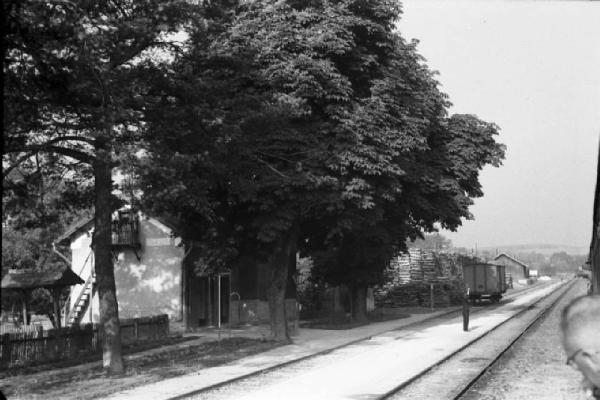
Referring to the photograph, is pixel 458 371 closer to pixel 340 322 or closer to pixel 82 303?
pixel 340 322

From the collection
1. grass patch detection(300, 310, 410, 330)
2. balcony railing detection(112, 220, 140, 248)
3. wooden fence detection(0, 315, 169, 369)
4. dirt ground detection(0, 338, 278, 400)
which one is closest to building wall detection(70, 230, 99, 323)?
balcony railing detection(112, 220, 140, 248)

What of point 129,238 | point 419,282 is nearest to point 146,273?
point 129,238

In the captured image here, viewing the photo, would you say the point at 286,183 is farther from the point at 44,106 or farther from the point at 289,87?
the point at 44,106

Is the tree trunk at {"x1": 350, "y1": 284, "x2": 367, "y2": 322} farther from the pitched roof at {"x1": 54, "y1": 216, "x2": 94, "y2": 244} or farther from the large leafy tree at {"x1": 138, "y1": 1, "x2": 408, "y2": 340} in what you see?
the pitched roof at {"x1": 54, "y1": 216, "x2": 94, "y2": 244}

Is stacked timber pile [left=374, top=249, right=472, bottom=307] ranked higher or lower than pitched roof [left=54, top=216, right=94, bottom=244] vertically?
lower

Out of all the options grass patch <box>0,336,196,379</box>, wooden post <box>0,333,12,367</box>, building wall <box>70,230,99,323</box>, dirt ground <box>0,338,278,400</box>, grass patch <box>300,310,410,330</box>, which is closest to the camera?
dirt ground <box>0,338,278,400</box>

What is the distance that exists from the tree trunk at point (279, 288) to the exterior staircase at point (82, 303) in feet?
30.2

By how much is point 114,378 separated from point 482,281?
40.1 meters

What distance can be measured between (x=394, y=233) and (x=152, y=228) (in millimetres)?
11492

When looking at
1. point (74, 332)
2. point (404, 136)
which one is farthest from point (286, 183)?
point (74, 332)

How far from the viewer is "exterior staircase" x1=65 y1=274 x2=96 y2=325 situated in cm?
2847

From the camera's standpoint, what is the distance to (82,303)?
29453mm

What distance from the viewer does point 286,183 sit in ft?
65.9

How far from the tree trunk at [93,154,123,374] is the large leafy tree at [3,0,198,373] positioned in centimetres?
2
